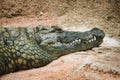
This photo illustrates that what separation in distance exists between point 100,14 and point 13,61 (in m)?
4.21

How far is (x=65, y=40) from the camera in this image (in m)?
5.34

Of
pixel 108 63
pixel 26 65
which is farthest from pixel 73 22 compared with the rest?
pixel 108 63

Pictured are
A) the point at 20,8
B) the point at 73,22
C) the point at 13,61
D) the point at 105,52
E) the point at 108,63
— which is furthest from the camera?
the point at 20,8

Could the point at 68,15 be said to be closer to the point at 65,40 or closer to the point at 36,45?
the point at 65,40

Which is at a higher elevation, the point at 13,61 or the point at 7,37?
the point at 7,37

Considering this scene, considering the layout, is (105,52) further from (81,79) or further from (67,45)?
(81,79)

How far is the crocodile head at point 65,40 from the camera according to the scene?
5.22 m

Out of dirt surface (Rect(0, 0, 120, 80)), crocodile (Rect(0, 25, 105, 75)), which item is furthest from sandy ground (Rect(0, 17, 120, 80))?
dirt surface (Rect(0, 0, 120, 80))

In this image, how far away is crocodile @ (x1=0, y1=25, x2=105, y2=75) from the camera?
15.8ft

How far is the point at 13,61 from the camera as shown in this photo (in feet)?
15.7

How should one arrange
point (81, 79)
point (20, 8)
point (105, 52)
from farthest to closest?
point (20, 8)
point (105, 52)
point (81, 79)

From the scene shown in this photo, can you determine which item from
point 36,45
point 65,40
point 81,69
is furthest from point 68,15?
point 81,69

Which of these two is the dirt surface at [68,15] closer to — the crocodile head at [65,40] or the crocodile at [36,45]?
the crocodile head at [65,40]

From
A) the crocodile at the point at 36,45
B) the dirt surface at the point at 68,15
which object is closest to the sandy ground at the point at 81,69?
the crocodile at the point at 36,45
